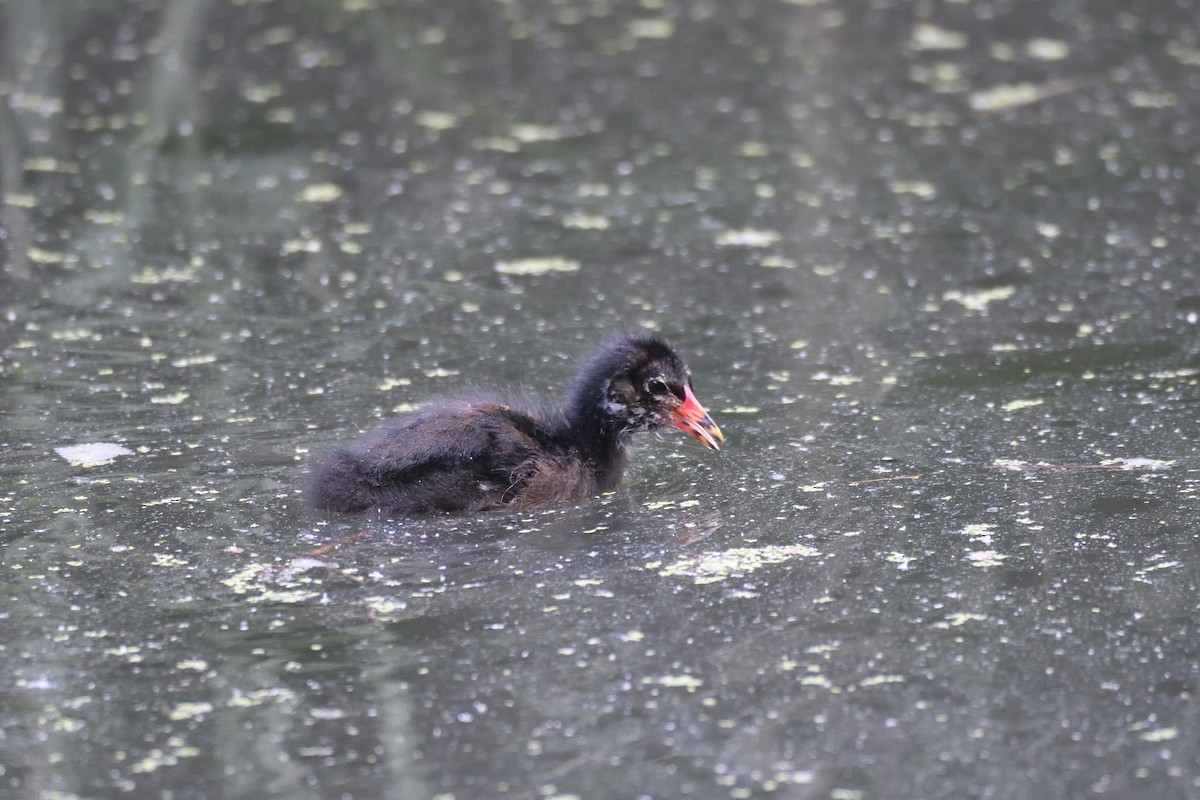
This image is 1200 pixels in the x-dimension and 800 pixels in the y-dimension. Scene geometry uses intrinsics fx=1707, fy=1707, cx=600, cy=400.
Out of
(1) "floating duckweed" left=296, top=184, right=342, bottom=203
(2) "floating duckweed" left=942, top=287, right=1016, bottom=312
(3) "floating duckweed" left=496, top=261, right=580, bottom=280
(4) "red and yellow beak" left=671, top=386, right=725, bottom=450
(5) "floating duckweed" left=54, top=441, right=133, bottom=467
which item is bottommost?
(2) "floating duckweed" left=942, top=287, right=1016, bottom=312

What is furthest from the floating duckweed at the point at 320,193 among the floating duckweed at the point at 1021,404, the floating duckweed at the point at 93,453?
the floating duckweed at the point at 1021,404

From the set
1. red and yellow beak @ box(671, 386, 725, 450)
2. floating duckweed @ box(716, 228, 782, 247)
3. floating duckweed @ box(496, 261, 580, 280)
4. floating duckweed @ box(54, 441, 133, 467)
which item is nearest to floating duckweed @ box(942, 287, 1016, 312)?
floating duckweed @ box(716, 228, 782, 247)

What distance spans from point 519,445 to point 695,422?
2.08ft

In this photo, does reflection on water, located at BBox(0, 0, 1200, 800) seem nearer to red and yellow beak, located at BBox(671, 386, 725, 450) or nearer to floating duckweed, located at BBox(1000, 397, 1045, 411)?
floating duckweed, located at BBox(1000, 397, 1045, 411)

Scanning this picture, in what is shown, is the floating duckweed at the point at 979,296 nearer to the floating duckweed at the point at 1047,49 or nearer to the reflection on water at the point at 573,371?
the reflection on water at the point at 573,371

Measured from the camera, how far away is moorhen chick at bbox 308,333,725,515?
16.6 feet

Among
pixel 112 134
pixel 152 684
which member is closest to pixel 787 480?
pixel 152 684

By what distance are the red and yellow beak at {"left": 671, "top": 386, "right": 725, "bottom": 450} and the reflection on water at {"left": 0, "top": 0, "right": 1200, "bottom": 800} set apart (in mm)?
131

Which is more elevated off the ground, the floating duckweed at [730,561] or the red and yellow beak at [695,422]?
the floating duckweed at [730,561]

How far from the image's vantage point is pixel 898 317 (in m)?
6.96

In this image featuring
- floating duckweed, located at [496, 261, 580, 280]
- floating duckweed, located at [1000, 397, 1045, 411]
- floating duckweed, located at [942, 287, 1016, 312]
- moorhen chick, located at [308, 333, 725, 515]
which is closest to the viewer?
moorhen chick, located at [308, 333, 725, 515]

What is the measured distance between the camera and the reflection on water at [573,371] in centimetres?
373

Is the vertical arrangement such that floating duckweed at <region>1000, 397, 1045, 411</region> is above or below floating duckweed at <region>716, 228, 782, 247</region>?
above

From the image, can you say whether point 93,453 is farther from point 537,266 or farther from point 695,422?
point 537,266
